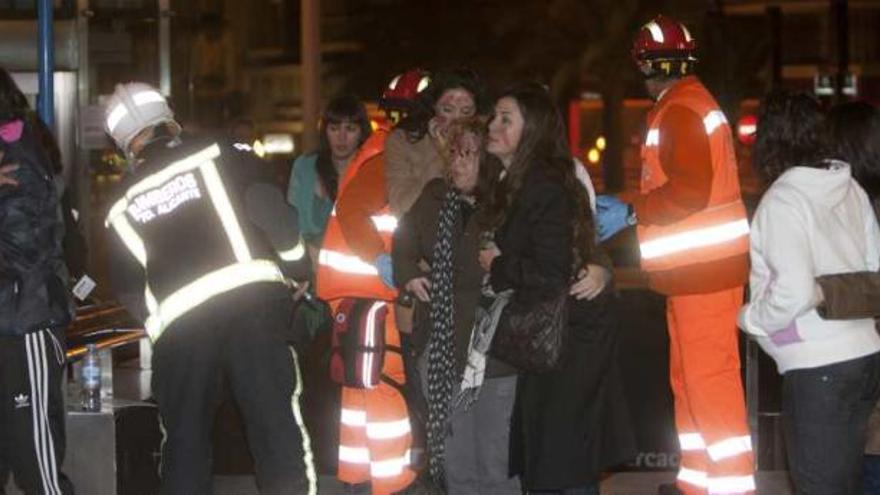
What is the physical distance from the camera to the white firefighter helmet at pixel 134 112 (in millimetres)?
7199

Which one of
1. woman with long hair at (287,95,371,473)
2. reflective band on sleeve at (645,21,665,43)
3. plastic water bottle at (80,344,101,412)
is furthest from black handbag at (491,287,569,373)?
plastic water bottle at (80,344,101,412)

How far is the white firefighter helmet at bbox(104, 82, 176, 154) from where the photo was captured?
23.6ft

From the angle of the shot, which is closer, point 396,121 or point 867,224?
point 867,224

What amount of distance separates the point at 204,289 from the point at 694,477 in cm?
237

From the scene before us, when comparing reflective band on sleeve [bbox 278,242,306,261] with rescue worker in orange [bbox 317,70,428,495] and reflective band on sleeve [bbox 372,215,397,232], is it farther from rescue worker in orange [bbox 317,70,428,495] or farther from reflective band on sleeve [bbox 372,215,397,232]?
reflective band on sleeve [bbox 372,215,397,232]

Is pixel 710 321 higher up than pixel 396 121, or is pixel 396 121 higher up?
pixel 396 121

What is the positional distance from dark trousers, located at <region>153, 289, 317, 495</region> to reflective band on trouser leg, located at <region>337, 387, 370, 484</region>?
1.11 m

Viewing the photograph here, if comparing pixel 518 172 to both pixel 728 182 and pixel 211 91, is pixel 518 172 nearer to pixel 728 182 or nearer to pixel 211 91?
pixel 728 182

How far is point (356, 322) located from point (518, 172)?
1434 mm

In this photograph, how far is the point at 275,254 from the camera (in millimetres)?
7453

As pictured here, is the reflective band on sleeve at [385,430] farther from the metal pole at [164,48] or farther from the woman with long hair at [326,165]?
→ the metal pole at [164,48]

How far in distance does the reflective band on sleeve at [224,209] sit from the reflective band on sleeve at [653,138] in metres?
1.89

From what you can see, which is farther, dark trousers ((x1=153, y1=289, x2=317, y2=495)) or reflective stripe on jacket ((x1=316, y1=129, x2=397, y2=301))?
reflective stripe on jacket ((x1=316, y1=129, x2=397, y2=301))

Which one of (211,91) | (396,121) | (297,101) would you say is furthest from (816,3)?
(396,121)
